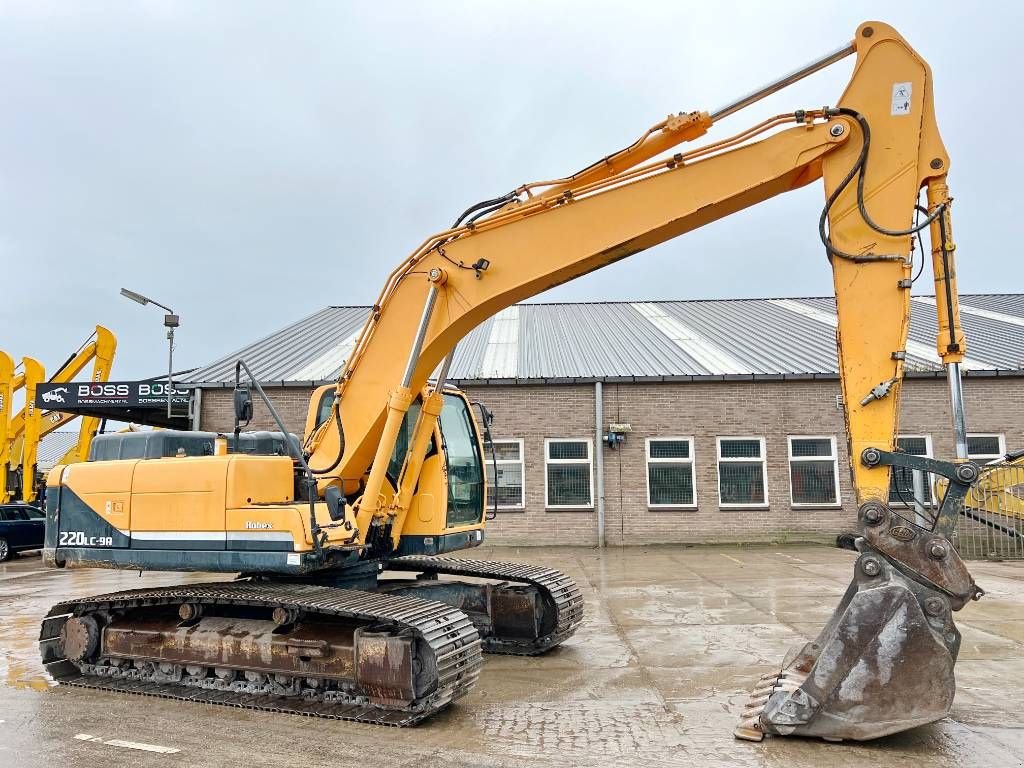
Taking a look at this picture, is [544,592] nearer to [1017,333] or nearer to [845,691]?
[845,691]

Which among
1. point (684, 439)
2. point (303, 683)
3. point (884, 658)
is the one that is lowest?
point (303, 683)

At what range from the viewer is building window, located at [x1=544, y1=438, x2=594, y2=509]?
59.5ft

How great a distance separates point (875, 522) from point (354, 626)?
3.79 meters

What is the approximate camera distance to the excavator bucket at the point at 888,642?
4602 millimetres

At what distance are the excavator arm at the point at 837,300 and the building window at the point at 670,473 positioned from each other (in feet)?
39.4

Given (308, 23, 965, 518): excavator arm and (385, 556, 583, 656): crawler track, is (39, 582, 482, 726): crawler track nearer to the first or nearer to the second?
(308, 23, 965, 518): excavator arm

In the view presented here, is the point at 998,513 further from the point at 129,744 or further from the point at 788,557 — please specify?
the point at 129,744

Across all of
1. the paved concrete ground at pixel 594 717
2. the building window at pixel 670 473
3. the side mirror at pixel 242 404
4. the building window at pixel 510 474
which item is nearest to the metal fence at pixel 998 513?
the building window at pixel 670 473

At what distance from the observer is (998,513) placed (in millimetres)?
16031

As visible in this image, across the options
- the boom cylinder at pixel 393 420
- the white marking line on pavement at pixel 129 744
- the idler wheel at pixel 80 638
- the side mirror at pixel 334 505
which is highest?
the boom cylinder at pixel 393 420

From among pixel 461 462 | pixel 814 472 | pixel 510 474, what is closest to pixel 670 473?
pixel 814 472

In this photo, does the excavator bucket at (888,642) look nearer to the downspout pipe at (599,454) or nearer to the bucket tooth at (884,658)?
the bucket tooth at (884,658)

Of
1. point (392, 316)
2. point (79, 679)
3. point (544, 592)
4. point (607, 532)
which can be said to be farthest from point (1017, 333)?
point (79, 679)

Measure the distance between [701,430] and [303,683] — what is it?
13590 mm
